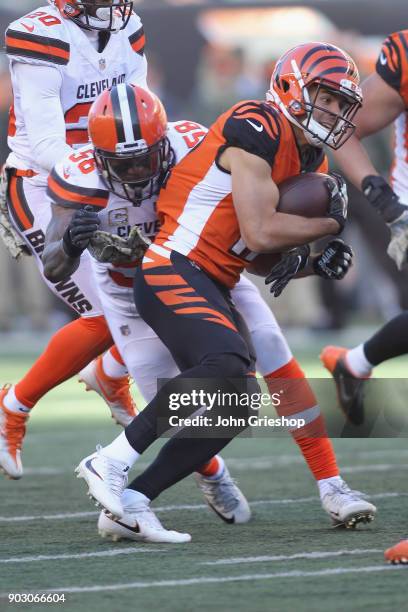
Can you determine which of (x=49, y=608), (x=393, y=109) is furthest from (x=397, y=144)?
(x=49, y=608)

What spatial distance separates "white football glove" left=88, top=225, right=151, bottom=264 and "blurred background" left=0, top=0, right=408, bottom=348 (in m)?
7.97

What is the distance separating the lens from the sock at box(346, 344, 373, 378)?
620cm

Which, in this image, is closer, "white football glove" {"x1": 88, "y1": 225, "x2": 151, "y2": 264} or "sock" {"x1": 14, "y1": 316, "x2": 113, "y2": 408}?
"white football glove" {"x1": 88, "y1": 225, "x2": 151, "y2": 264}

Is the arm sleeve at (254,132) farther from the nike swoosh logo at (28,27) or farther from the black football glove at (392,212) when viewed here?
the nike swoosh logo at (28,27)

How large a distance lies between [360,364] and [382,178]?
3.53ft

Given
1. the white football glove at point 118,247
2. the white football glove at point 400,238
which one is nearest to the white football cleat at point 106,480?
the white football glove at point 118,247

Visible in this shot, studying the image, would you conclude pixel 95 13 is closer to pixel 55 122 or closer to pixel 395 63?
pixel 55 122

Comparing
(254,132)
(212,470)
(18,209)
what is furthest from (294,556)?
(18,209)

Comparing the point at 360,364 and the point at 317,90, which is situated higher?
the point at 317,90

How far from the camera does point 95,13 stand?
5453mm

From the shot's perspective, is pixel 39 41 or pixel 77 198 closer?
pixel 77 198

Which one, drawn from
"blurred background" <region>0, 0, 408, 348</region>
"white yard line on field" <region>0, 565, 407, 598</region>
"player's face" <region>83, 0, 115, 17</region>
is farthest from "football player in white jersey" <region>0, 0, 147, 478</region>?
"blurred background" <region>0, 0, 408, 348</region>

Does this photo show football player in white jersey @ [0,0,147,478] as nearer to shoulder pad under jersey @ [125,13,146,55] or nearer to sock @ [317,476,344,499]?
shoulder pad under jersey @ [125,13,146,55]

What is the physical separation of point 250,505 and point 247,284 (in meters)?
0.91
